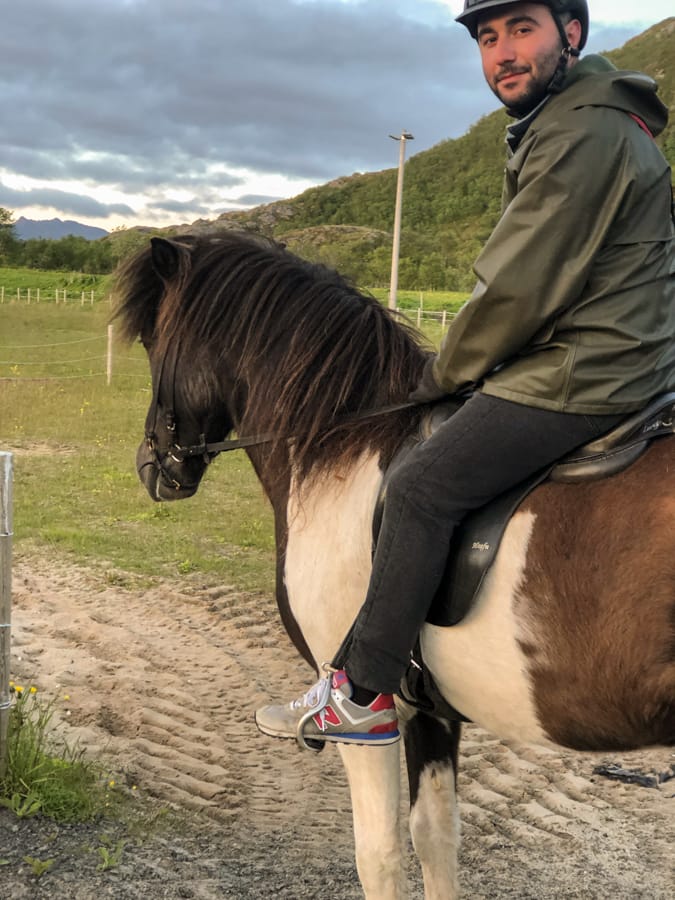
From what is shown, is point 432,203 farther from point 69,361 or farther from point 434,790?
point 434,790

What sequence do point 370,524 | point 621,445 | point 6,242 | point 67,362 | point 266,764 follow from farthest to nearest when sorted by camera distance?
point 6,242, point 67,362, point 266,764, point 370,524, point 621,445

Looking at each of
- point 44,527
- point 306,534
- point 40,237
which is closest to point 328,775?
point 306,534

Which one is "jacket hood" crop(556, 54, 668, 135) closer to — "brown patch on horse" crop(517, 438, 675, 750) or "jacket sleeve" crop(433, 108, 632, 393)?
"jacket sleeve" crop(433, 108, 632, 393)

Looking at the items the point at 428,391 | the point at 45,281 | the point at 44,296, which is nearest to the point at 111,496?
the point at 428,391

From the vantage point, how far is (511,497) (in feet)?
7.35

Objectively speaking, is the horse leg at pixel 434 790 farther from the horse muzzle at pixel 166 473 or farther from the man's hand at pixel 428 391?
the horse muzzle at pixel 166 473

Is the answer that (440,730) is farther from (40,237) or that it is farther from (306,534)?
(40,237)

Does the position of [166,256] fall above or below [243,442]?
above

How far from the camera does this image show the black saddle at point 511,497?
7.00 ft

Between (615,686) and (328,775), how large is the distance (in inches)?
97.0

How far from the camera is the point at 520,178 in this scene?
2113mm

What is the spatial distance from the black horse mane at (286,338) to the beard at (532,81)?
2.87 ft

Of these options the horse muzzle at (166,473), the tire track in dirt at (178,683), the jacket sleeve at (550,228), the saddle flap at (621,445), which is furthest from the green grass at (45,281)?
the saddle flap at (621,445)

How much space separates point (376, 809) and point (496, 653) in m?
0.75
